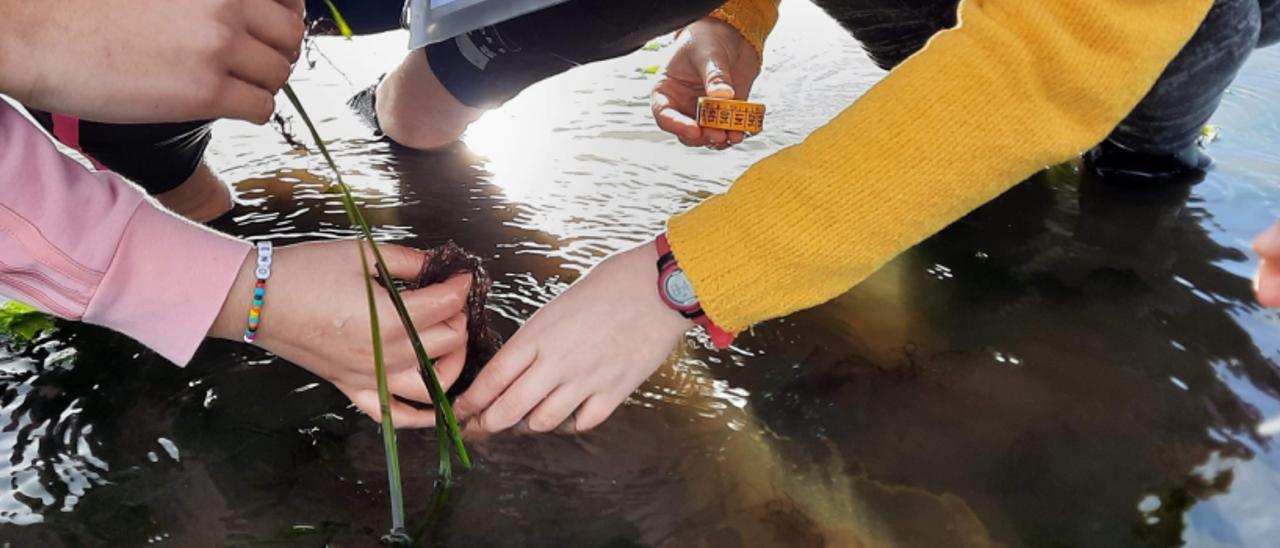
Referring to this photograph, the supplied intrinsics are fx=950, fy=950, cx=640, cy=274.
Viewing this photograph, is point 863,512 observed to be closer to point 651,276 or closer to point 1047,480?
point 1047,480

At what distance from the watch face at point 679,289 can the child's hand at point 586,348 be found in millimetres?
20

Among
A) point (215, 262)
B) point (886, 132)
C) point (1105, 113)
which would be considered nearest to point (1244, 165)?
point (1105, 113)

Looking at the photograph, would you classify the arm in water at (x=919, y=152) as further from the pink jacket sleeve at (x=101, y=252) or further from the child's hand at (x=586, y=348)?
the pink jacket sleeve at (x=101, y=252)

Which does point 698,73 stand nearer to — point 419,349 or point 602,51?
point 602,51

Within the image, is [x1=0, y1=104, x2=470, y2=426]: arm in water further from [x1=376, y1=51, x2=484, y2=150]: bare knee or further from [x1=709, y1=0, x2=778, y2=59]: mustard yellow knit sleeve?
[x1=709, y1=0, x2=778, y2=59]: mustard yellow knit sleeve

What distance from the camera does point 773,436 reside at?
1.22m

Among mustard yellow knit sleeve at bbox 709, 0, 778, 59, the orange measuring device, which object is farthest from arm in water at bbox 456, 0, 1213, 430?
mustard yellow knit sleeve at bbox 709, 0, 778, 59

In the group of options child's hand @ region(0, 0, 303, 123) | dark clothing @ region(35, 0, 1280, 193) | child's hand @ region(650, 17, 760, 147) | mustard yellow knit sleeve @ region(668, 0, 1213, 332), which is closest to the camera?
child's hand @ region(0, 0, 303, 123)

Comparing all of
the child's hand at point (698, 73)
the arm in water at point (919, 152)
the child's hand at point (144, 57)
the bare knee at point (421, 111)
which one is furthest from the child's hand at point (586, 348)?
the bare knee at point (421, 111)

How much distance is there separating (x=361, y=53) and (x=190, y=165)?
0.99m

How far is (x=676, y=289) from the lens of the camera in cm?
109

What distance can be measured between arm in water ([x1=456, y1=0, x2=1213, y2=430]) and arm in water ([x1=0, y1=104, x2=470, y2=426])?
193mm

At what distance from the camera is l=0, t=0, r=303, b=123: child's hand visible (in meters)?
0.91

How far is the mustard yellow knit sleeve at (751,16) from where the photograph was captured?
192 centimetres
